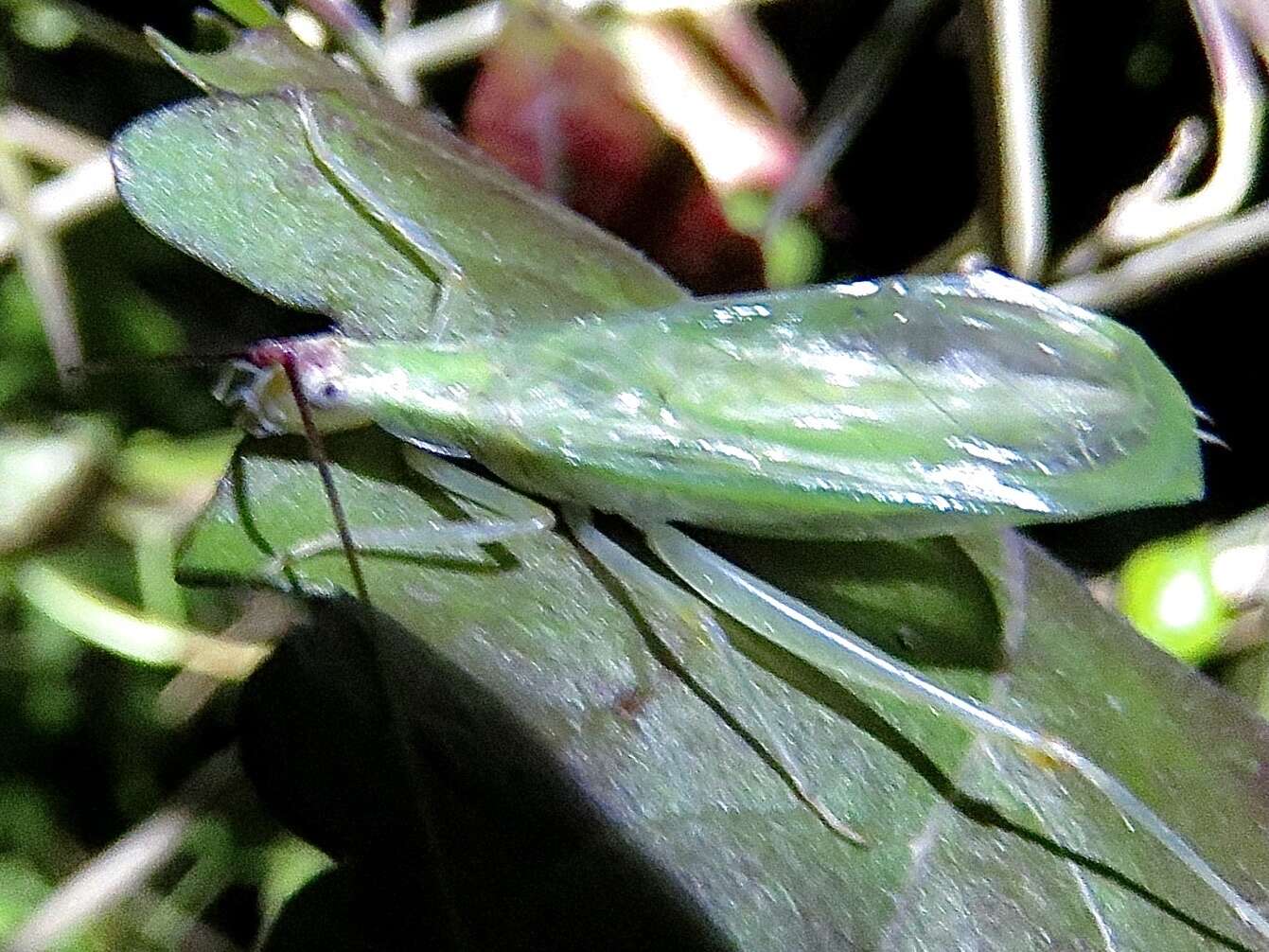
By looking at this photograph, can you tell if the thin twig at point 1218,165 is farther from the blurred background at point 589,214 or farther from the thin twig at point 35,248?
the thin twig at point 35,248

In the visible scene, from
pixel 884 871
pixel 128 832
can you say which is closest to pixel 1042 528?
pixel 884 871

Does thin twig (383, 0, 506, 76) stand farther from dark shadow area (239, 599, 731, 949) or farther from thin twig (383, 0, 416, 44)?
dark shadow area (239, 599, 731, 949)

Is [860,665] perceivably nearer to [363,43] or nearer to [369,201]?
[369,201]

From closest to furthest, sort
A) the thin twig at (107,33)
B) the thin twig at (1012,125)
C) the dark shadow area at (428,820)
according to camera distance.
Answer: the dark shadow area at (428,820), the thin twig at (1012,125), the thin twig at (107,33)

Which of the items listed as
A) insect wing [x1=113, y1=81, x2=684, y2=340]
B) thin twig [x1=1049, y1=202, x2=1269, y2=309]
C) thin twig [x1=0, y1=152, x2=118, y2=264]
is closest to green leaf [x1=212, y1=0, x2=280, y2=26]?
insect wing [x1=113, y1=81, x2=684, y2=340]

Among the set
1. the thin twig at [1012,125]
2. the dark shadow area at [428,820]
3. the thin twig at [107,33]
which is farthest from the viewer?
the thin twig at [107,33]

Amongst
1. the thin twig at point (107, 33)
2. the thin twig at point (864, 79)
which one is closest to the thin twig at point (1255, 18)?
the thin twig at point (864, 79)

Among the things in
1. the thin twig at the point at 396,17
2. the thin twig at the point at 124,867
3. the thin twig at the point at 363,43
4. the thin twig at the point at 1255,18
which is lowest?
the thin twig at the point at 124,867

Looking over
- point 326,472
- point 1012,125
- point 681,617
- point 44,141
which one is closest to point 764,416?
point 681,617
